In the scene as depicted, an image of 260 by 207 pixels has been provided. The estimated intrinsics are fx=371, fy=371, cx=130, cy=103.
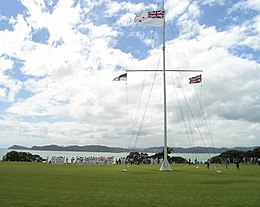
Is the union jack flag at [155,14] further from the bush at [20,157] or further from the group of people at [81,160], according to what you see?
the bush at [20,157]

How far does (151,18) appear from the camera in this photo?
1565 inches

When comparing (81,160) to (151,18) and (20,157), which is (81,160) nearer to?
(20,157)

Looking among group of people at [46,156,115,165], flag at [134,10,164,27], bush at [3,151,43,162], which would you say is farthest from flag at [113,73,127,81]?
bush at [3,151,43,162]

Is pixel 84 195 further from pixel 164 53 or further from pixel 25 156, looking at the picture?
pixel 25 156

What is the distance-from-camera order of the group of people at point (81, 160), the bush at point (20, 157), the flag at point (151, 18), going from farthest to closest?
the bush at point (20, 157) < the group of people at point (81, 160) < the flag at point (151, 18)

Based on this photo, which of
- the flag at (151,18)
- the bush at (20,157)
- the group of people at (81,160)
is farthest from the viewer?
the bush at (20,157)

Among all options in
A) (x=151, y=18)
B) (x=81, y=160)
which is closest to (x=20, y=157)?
(x=81, y=160)

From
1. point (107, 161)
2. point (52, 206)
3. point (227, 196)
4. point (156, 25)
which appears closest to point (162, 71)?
point (156, 25)

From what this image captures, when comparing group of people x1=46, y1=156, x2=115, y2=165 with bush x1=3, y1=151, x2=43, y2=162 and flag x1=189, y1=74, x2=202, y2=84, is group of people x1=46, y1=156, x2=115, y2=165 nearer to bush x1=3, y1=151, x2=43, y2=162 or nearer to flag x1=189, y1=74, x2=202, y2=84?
bush x1=3, y1=151, x2=43, y2=162

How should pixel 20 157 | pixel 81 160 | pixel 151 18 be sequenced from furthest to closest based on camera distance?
pixel 20 157
pixel 81 160
pixel 151 18

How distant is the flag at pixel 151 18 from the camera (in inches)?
1543

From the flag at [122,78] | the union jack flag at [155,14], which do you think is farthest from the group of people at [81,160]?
the union jack flag at [155,14]

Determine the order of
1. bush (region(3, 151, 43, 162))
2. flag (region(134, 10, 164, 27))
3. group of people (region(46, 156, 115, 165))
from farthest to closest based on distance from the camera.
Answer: bush (region(3, 151, 43, 162)) < group of people (region(46, 156, 115, 165)) < flag (region(134, 10, 164, 27))

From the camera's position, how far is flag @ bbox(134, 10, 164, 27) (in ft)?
129
